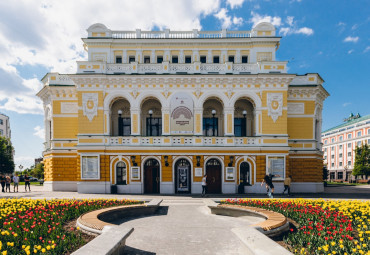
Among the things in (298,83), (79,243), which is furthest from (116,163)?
(298,83)

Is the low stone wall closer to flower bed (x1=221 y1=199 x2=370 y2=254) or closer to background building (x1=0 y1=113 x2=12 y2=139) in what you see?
flower bed (x1=221 y1=199 x2=370 y2=254)

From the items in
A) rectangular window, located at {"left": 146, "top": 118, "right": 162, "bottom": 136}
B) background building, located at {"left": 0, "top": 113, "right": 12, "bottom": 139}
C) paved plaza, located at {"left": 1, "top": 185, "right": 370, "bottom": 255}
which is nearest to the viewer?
paved plaza, located at {"left": 1, "top": 185, "right": 370, "bottom": 255}

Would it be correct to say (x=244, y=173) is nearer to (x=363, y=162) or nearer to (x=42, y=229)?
(x=42, y=229)

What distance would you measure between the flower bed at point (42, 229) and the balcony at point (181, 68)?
502 inches

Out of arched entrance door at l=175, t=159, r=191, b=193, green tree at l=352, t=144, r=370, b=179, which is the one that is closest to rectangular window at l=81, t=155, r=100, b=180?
arched entrance door at l=175, t=159, r=191, b=193

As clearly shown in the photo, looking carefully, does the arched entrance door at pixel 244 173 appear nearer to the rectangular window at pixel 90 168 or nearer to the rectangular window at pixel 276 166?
the rectangular window at pixel 276 166

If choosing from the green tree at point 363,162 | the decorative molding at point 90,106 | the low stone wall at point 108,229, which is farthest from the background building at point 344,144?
the low stone wall at point 108,229

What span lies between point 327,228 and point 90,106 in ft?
64.4

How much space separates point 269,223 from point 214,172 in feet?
45.2

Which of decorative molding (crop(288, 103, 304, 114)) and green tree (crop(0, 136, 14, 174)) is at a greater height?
decorative molding (crop(288, 103, 304, 114))

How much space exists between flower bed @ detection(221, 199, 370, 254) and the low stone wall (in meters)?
4.25

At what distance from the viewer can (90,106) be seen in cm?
2188

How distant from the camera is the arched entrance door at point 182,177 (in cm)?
2198

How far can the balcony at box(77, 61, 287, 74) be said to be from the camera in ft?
71.7
